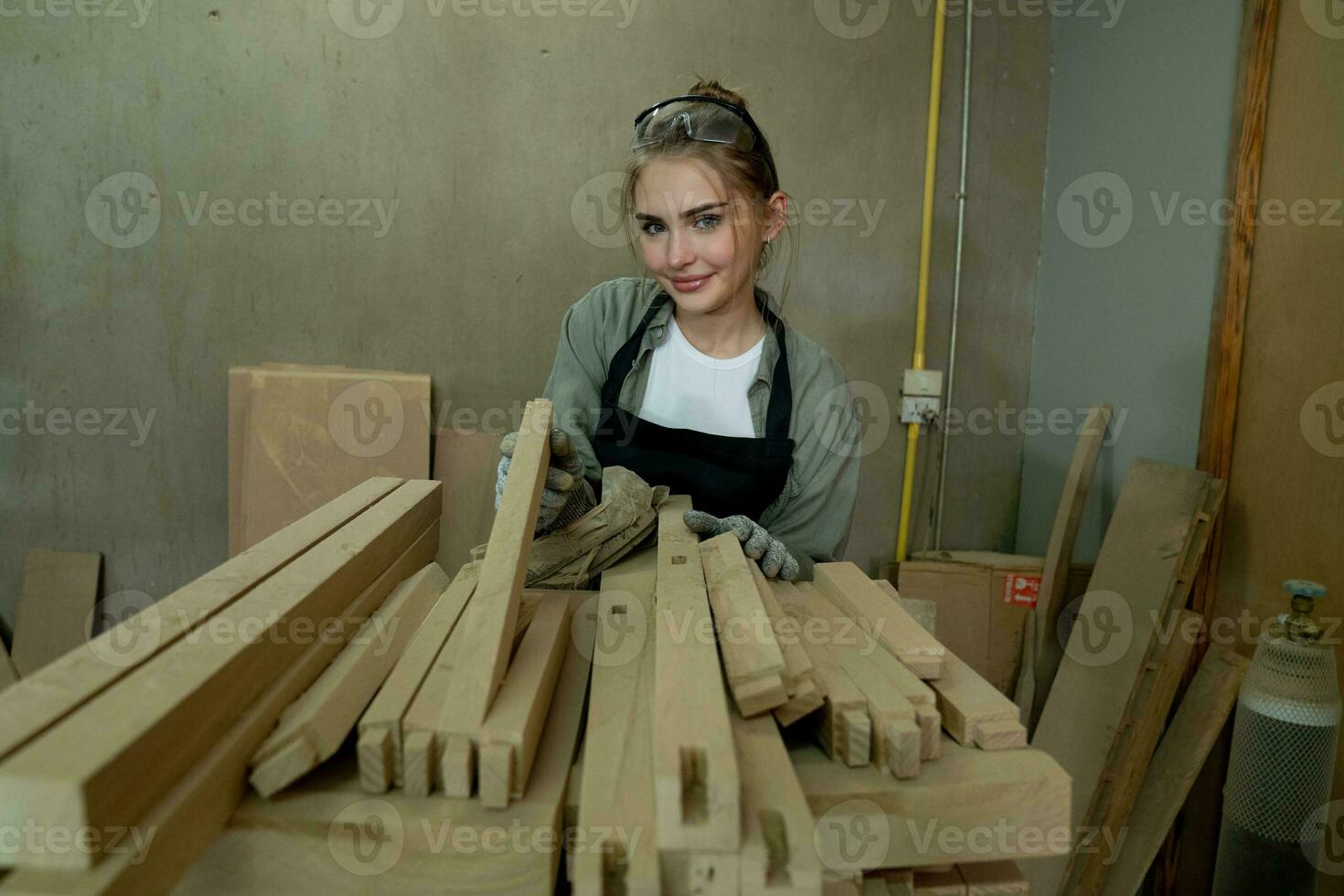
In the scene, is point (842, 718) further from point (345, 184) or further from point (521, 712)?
point (345, 184)

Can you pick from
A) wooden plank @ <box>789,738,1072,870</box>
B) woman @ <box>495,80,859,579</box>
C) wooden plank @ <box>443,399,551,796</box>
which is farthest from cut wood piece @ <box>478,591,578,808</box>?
woman @ <box>495,80,859,579</box>

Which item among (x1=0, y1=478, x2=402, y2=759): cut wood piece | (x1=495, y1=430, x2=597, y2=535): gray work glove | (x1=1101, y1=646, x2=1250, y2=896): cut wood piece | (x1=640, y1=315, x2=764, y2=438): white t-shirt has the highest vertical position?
(x1=640, y1=315, x2=764, y2=438): white t-shirt

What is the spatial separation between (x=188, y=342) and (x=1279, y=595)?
3.34 meters

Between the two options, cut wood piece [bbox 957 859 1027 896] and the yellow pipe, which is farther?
the yellow pipe

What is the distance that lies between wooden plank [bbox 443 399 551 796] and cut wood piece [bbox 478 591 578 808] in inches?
0.6

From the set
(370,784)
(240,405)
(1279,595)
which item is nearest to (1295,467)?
(1279,595)

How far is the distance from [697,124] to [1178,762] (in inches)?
79.7

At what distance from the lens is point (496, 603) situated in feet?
2.96

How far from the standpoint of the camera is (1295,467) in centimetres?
191

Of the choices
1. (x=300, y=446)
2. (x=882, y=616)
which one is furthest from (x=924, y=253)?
(x=300, y=446)

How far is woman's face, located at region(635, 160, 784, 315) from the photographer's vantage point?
5.54 feet

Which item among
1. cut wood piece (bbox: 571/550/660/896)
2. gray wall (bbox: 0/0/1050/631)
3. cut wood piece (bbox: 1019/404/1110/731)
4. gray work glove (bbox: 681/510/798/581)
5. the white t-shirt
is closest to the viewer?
cut wood piece (bbox: 571/550/660/896)

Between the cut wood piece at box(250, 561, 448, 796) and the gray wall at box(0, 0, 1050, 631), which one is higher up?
the gray wall at box(0, 0, 1050, 631)

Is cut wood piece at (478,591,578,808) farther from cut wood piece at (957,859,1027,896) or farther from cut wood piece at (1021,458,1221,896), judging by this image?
cut wood piece at (1021,458,1221,896)
